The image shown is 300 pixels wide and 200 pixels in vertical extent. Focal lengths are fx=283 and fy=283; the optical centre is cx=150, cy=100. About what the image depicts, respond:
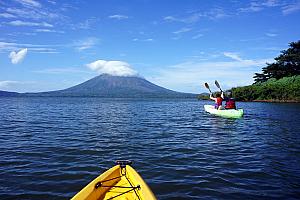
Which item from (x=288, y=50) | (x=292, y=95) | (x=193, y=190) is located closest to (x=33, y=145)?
(x=193, y=190)

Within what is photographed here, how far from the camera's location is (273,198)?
734 centimetres

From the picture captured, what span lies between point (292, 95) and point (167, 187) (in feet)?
207

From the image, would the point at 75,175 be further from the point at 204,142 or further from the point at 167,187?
the point at 204,142

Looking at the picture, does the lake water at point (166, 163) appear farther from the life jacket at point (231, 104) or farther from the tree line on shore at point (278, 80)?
the tree line on shore at point (278, 80)

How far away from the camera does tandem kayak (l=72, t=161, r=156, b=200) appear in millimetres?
5879

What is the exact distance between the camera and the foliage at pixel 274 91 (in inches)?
2475

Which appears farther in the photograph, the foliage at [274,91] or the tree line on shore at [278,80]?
the tree line on shore at [278,80]

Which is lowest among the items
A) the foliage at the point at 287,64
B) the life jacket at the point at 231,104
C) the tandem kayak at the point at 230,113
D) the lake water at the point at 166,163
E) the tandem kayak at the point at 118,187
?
the lake water at the point at 166,163

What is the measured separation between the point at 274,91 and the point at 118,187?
6762 cm

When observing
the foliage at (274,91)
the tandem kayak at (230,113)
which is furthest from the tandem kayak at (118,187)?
the foliage at (274,91)

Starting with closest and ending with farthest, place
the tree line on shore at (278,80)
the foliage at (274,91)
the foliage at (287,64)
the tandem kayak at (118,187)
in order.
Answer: the tandem kayak at (118,187) < the foliage at (274,91) < the tree line on shore at (278,80) < the foliage at (287,64)

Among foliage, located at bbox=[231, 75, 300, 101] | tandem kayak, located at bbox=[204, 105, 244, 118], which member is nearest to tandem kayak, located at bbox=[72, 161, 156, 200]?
tandem kayak, located at bbox=[204, 105, 244, 118]

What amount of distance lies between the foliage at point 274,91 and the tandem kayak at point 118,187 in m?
64.0

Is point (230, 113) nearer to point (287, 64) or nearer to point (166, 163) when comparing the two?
point (166, 163)
